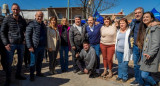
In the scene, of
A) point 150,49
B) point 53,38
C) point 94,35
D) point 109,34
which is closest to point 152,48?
point 150,49

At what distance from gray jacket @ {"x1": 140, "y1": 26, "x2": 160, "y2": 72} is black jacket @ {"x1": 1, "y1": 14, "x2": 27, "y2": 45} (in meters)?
3.10

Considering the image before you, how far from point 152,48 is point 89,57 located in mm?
2094

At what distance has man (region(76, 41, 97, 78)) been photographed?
4191mm

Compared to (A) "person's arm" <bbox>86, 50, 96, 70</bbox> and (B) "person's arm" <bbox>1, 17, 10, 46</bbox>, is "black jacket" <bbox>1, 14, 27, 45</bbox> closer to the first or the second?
(B) "person's arm" <bbox>1, 17, 10, 46</bbox>

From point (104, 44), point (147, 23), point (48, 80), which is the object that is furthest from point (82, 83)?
point (147, 23)

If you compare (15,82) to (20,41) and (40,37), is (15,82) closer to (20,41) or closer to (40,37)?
(20,41)

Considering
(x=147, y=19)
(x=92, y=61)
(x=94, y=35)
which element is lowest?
(x=92, y=61)

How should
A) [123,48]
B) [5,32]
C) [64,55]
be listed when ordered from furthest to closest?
[64,55] < [123,48] < [5,32]

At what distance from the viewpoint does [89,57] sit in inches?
170

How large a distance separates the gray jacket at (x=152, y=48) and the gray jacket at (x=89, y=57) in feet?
5.56

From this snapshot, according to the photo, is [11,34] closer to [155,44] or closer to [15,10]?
[15,10]

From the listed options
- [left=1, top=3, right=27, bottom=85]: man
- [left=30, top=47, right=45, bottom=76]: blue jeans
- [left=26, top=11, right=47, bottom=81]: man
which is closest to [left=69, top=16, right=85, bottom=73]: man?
[left=26, top=11, right=47, bottom=81]: man

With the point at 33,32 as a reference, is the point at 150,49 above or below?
below

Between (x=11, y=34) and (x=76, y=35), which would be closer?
(x=11, y=34)
